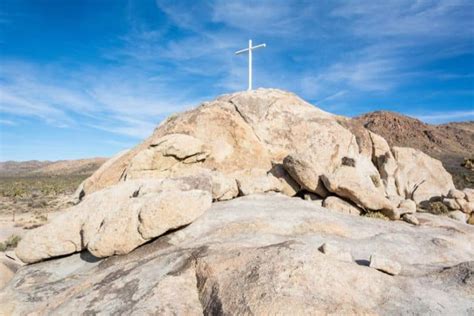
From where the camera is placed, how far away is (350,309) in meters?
5.81

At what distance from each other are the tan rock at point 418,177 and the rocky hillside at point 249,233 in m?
1.14

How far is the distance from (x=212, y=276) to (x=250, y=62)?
15209 mm

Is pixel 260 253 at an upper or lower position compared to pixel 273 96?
lower

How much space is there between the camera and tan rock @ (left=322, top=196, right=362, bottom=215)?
47.3ft

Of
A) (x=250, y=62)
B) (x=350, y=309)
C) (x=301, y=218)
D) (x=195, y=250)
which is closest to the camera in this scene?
(x=350, y=309)

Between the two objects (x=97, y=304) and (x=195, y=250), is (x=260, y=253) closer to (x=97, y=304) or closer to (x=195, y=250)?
(x=195, y=250)

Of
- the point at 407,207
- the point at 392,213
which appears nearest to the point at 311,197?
the point at 392,213

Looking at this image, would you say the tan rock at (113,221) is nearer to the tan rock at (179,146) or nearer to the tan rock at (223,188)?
the tan rock at (223,188)

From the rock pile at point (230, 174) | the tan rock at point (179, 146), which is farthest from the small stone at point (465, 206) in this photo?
the tan rock at point (179, 146)

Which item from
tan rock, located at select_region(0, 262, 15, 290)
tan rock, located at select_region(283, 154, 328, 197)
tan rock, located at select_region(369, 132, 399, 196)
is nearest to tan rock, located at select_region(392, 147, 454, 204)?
tan rock, located at select_region(369, 132, 399, 196)

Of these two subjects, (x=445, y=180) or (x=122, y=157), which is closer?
(x=122, y=157)

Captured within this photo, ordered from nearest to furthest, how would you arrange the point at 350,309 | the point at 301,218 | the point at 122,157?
1. the point at 350,309
2. the point at 301,218
3. the point at 122,157

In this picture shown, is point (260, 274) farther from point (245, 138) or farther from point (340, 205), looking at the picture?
point (245, 138)

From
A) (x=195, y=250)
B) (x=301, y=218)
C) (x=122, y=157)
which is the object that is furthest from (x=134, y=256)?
(x=122, y=157)
